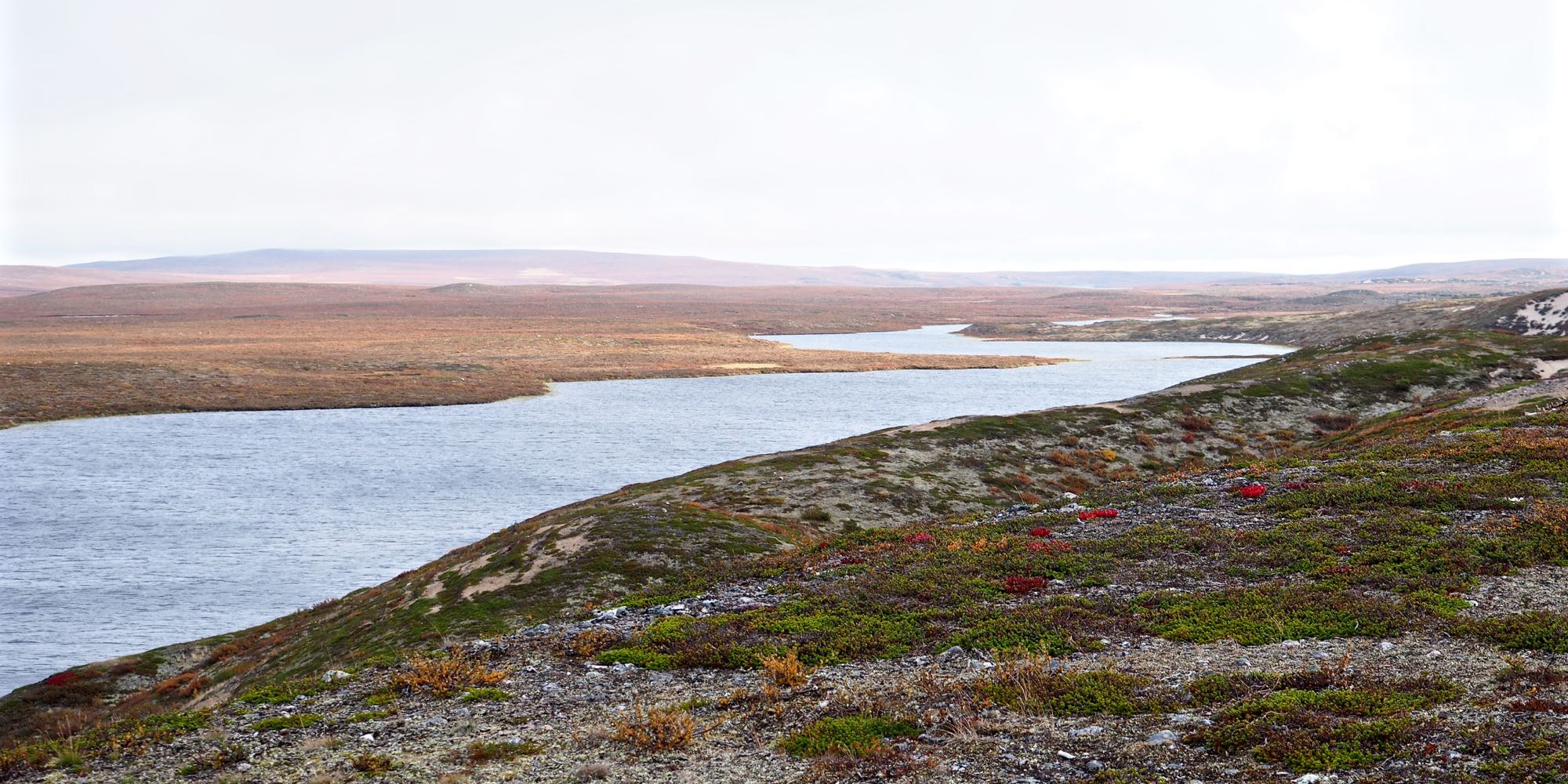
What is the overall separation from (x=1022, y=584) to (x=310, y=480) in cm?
4584

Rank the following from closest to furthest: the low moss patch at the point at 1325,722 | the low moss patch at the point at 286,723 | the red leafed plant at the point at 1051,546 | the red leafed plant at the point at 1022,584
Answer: the low moss patch at the point at 1325,722 → the low moss patch at the point at 286,723 → the red leafed plant at the point at 1022,584 → the red leafed plant at the point at 1051,546

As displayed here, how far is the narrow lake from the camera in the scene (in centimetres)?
3366

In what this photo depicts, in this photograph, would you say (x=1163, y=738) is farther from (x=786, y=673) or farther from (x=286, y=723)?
(x=286, y=723)

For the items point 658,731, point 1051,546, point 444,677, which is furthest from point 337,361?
point 658,731

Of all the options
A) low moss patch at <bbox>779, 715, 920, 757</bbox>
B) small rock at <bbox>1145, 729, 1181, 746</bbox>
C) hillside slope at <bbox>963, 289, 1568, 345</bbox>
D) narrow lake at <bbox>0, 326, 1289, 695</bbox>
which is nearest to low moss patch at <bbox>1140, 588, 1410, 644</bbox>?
small rock at <bbox>1145, 729, 1181, 746</bbox>

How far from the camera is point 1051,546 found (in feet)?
76.0

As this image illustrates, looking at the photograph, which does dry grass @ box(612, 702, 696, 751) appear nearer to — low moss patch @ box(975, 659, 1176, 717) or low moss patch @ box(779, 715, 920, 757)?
low moss patch @ box(779, 715, 920, 757)

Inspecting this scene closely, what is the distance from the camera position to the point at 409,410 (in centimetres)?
8469

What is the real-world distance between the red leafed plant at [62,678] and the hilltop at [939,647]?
0.13 meters

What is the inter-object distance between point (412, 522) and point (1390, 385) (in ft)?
175

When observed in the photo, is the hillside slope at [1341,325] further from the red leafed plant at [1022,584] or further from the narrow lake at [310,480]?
the red leafed plant at [1022,584]

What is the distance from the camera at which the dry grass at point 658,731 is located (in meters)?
13.2

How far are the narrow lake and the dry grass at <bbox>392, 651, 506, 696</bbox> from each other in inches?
703

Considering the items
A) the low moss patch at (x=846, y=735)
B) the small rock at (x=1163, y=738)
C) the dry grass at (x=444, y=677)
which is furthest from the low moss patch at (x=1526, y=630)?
the dry grass at (x=444, y=677)
